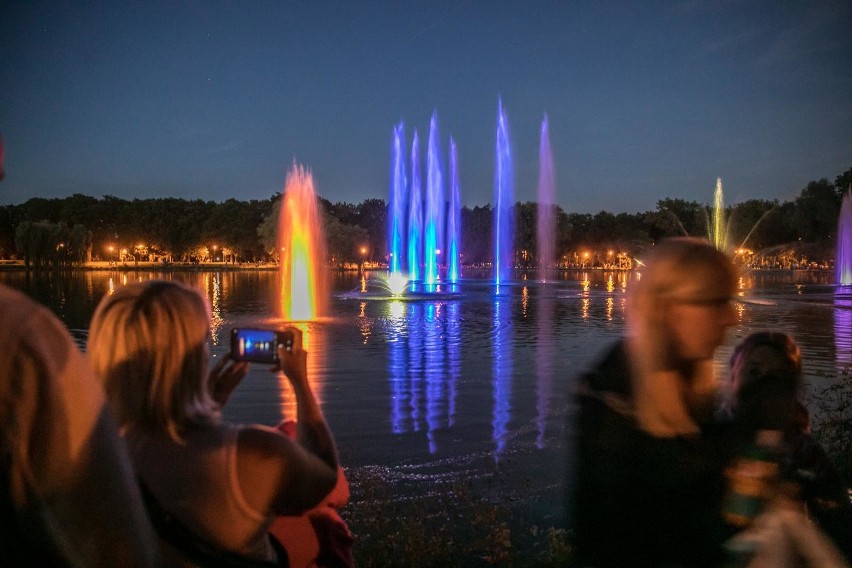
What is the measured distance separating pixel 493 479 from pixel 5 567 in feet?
20.6

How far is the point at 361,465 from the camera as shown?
7.63 metres

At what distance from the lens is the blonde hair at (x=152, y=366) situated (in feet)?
6.48

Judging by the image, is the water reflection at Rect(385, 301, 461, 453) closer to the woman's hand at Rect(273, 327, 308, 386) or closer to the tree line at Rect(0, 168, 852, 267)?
the woman's hand at Rect(273, 327, 308, 386)

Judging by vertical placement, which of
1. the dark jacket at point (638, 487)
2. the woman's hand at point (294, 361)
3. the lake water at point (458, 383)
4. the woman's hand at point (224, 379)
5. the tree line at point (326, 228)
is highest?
the tree line at point (326, 228)

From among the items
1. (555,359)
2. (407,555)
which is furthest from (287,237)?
(407,555)

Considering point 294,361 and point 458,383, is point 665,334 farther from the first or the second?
point 458,383

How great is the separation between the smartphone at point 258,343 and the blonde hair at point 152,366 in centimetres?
37

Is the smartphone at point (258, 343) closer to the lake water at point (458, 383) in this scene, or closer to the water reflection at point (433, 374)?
the lake water at point (458, 383)

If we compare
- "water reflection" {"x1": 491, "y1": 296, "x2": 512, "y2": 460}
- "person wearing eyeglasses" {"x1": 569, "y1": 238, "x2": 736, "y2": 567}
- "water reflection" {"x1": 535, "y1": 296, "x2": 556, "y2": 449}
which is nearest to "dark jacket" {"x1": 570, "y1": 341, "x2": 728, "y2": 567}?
"person wearing eyeglasses" {"x1": 569, "y1": 238, "x2": 736, "y2": 567}

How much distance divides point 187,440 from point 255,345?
1.80 feet

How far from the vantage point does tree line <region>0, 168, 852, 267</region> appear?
111 m

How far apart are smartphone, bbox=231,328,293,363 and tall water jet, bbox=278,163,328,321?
2708cm

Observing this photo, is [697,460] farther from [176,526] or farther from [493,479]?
[493,479]

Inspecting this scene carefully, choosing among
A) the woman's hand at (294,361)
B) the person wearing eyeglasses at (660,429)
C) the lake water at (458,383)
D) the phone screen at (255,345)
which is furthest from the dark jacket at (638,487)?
the lake water at (458,383)
